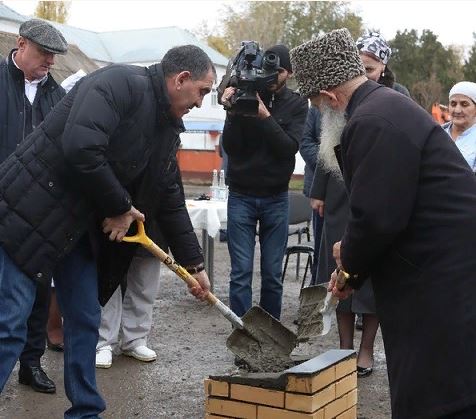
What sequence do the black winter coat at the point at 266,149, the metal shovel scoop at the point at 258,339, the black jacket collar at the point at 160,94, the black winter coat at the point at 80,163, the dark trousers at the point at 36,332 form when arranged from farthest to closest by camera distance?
1. the black winter coat at the point at 266,149
2. the dark trousers at the point at 36,332
3. the metal shovel scoop at the point at 258,339
4. the black jacket collar at the point at 160,94
5. the black winter coat at the point at 80,163

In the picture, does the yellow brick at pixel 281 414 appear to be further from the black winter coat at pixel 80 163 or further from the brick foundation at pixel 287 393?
the black winter coat at pixel 80 163

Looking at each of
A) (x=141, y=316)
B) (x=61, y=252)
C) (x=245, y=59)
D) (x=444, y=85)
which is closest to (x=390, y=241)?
(x=61, y=252)

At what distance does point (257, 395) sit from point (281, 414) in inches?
5.9

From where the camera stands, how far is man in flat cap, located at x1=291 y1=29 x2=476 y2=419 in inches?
110

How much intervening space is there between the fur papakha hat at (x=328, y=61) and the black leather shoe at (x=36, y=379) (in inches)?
109

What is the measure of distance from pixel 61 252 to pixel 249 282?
246cm

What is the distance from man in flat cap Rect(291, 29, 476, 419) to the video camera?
2.55m

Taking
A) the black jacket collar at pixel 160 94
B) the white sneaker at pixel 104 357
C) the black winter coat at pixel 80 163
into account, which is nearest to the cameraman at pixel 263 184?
the white sneaker at pixel 104 357

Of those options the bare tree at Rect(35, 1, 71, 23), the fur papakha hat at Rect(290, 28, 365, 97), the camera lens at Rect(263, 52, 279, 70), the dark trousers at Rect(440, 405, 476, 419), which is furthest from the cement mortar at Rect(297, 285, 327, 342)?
the bare tree at Rect(35, 1, 71, 23)

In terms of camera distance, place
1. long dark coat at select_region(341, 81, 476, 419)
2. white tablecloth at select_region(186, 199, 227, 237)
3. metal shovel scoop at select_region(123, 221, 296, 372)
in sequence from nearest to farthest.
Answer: long dark coat at select_region(341, 81, 476, 419) → metal shovel scoop at select_region(123, 221, 296, 372) → white tablecloth at select_region(186, 199, 227, 237)

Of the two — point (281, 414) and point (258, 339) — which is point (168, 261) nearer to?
point (258, 339)

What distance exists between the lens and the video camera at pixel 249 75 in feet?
17.8

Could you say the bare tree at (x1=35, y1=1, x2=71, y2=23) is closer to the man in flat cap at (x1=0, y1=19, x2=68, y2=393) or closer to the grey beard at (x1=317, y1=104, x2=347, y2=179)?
the man in flat cap at (x1=0, y1=19, x2=68, y2=393)

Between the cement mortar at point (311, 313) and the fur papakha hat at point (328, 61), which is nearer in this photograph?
the fur papakha hat at point (328, 61)
